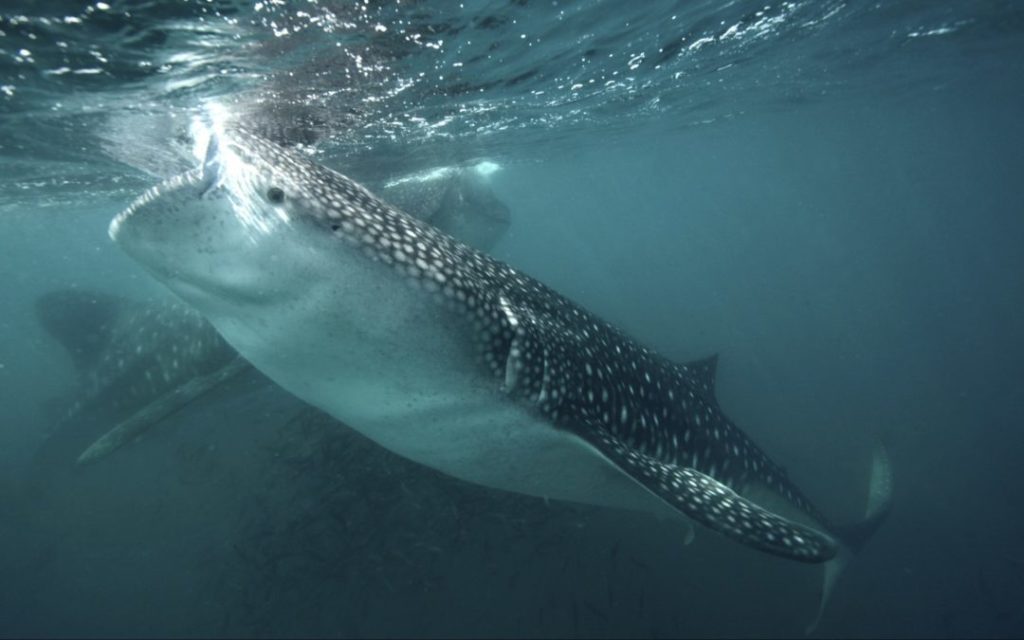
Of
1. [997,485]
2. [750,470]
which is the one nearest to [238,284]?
[750,470]

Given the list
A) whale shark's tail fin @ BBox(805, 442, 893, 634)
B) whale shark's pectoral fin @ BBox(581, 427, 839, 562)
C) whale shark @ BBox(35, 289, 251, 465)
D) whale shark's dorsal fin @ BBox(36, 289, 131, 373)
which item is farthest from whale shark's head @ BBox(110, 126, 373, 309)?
whale shark's dorsal fin @ BBox(36, 289, 131, 373)

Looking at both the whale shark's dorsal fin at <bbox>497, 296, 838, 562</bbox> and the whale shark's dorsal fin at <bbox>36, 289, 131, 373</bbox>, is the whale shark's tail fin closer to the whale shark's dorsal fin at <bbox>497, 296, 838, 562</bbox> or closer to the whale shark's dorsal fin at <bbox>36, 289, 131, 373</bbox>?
the whale shark's dorsal fin at <bbox>497, 296, 838, 562</bbox>

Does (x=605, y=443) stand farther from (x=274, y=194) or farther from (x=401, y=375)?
(x=274, y=194)

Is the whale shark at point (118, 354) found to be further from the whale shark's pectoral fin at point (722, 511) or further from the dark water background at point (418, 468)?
the whale shark's pectoral fin at point (722, 511)

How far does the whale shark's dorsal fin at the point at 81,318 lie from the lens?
12812 mm

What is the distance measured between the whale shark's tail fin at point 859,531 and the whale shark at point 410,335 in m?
3.54

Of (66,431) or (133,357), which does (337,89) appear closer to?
(133,357)

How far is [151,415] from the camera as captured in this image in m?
7.75

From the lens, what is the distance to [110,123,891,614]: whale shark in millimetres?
2895

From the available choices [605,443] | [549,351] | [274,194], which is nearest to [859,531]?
[605,443]

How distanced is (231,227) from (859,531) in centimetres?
785

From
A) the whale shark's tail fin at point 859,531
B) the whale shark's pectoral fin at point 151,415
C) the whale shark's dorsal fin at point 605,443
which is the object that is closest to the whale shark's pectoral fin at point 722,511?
the whale shark's dorsal fin at point 605,443

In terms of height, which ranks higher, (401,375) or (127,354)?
(401,375)

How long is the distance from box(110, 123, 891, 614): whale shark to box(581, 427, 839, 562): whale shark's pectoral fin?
0.5 inches
